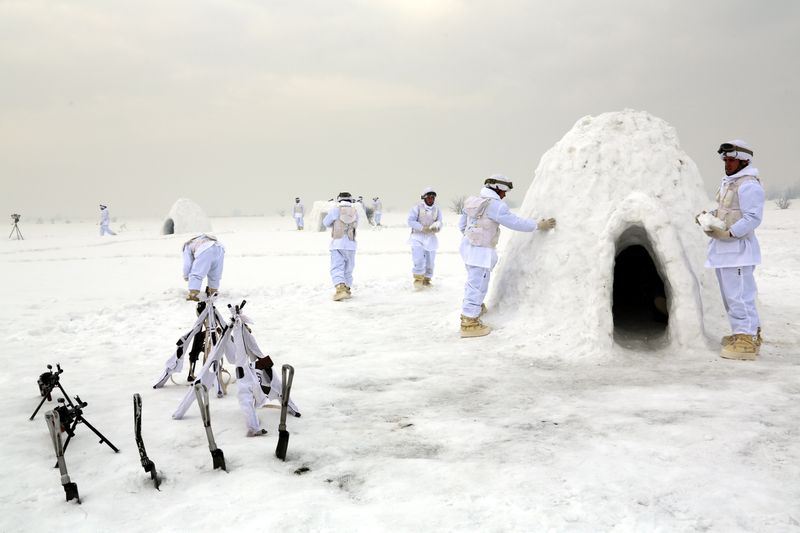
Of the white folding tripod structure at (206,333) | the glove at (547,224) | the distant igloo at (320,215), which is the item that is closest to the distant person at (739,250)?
the glove at (547,224)

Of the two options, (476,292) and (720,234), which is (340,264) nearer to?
(476,292)

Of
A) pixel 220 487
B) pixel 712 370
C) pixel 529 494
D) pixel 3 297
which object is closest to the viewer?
pixel 529 494

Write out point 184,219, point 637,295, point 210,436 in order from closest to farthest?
point 210,436 < point 637,295 < point 184,219

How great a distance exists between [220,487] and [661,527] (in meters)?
2.27

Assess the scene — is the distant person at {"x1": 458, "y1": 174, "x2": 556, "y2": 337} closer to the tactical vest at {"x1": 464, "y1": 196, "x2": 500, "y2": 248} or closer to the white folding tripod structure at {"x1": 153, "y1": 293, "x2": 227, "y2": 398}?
the tactical vest at {"x1": 464, "y1": 196, "x2": 500, "y2": 248}

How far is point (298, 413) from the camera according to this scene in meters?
4.32

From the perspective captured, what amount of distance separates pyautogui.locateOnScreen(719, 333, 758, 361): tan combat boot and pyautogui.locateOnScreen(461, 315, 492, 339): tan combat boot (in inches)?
96.5

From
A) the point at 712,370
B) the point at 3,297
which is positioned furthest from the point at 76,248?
the point at 712,370

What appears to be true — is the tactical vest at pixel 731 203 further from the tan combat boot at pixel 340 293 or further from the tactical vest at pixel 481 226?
the tan combat boot at pixel 340 293

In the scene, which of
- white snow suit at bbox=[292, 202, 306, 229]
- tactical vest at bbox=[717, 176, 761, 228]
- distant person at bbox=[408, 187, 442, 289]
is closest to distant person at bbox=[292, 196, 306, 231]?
white snow suit at bbox=[292, 202, 306, 229]

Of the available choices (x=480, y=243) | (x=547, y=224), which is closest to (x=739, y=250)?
(x=547, y=224)

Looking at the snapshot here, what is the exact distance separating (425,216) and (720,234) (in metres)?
6.35

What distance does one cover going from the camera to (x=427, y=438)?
3.89 metres

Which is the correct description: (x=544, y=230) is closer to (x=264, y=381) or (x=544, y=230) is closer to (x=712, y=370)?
(x=712, y=370)
